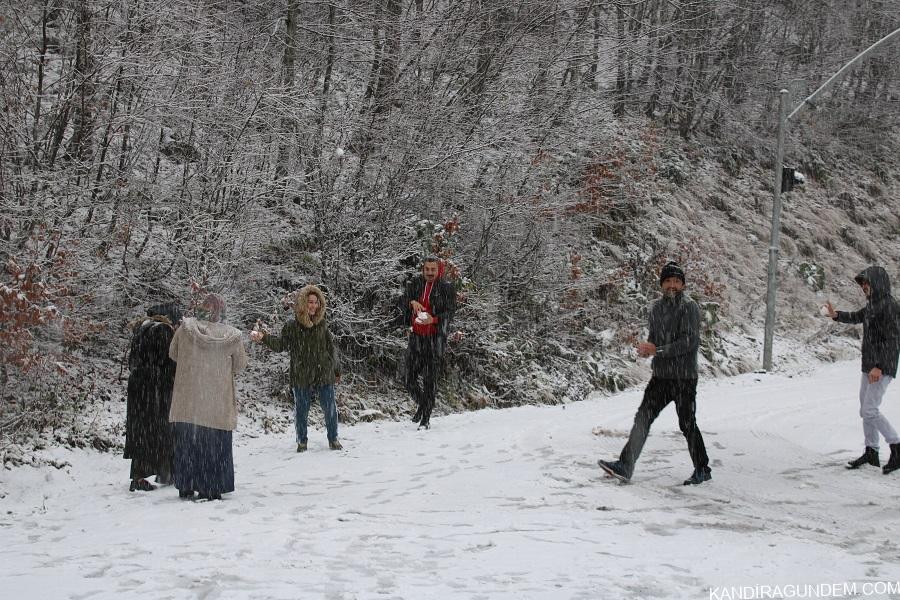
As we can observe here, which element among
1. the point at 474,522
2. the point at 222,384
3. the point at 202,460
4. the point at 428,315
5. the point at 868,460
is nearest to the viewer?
the point at 474,522

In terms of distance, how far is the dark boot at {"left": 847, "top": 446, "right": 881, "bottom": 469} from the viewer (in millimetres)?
7645

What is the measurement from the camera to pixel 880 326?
24.3ft

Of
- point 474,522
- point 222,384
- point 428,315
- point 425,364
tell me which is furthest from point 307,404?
point 474,522

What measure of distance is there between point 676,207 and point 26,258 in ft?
59.0

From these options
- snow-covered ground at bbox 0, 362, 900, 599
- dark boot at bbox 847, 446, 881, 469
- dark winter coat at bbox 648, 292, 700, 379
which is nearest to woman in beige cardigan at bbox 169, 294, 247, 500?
snow-covered ground at bbox 0, 362, 900, 599

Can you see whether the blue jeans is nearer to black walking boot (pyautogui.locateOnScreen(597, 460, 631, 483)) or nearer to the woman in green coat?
the woman in green coat

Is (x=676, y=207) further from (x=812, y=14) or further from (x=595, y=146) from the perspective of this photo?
(x=812, y=14)

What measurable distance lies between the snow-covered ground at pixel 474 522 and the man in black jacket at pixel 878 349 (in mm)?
412

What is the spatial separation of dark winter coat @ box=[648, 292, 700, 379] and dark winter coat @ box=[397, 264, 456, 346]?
3385 mm

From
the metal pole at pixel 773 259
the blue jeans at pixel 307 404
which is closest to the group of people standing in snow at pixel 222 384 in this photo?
the blue jeans at pixel 307 404

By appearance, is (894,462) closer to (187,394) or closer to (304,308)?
(304,308)

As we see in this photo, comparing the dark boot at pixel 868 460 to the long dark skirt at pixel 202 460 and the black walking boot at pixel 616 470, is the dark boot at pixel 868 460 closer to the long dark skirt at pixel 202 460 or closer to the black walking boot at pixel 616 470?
the black walking boot at pixel 616 470

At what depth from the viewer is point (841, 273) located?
24.3 metres

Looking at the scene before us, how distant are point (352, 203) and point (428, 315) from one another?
317cm
